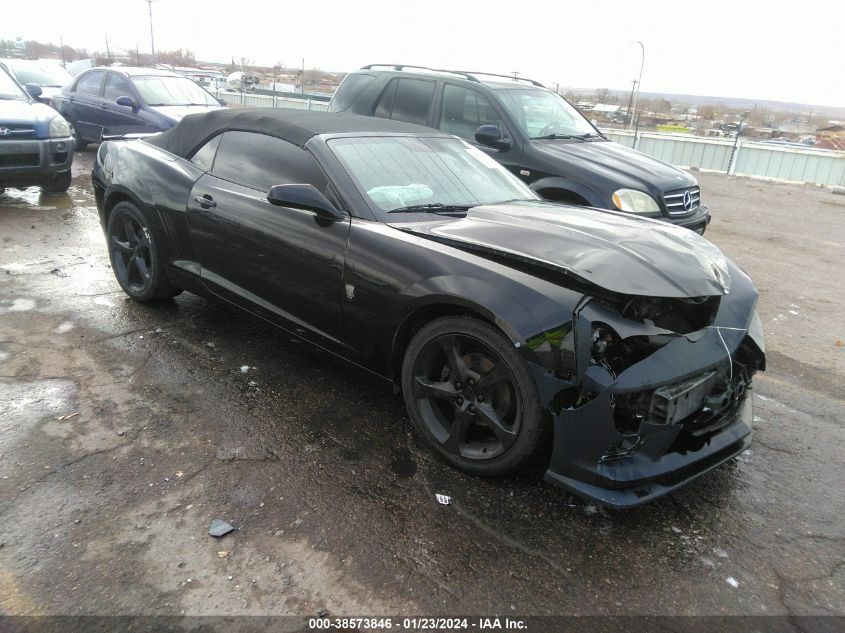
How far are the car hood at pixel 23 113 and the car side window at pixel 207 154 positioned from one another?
474 cm

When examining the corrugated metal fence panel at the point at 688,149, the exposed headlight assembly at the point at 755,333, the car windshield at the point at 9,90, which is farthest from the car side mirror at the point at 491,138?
the corrugated metal fence panel at the point at 688,149

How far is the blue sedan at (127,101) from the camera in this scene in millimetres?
9742

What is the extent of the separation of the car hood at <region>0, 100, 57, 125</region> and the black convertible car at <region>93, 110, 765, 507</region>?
14.7 feet

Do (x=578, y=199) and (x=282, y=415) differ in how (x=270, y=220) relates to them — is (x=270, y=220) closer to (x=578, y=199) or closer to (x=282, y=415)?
(x=282, y=415)

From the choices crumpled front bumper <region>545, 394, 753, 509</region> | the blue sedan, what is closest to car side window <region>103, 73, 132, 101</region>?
the blue sedan

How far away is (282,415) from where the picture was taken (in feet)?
10.9

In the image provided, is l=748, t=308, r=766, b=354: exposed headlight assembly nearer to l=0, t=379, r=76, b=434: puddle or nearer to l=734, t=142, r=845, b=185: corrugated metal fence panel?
l=0, t=379, r=76, b=434: puddle

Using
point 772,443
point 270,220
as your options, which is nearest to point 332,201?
point 270,220

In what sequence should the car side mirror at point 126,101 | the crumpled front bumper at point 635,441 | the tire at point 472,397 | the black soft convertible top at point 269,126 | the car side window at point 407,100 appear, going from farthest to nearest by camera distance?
the car side mirror at point 126,101, the car side window at point 407,100, the black soft convertible top at point 269,126, the tire at point 472,397, the crumpled front bumper at point 635,441

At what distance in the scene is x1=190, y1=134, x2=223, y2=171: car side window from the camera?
4000mm

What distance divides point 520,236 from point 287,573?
176cm

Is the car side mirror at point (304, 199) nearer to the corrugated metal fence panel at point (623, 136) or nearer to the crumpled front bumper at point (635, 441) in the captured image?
the crumpled front bumper at point (635, 441)

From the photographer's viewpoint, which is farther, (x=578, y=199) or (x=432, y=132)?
(x=578, y=199)

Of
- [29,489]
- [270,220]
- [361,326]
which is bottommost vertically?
[29,489]
